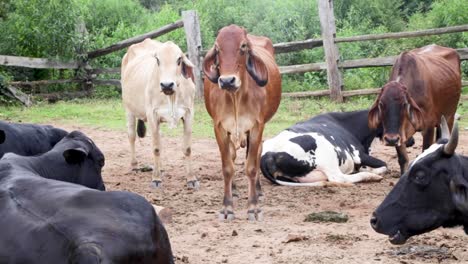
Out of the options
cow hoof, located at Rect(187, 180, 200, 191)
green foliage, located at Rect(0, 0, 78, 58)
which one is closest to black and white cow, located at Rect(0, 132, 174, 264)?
cow hoof, located at Rect(187, 180, 200, 191)

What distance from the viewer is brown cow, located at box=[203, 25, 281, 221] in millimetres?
7801

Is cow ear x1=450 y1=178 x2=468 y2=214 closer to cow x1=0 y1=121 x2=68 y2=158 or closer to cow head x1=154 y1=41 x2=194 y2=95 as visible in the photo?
cow x1=0 y1=121 x2=68 y2=158

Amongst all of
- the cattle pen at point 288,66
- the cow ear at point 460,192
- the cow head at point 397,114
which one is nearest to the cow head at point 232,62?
the cow head at point 397,114

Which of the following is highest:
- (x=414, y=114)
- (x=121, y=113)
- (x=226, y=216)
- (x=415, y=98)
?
(x=415, y=98)

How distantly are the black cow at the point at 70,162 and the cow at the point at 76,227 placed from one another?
1.00 metres

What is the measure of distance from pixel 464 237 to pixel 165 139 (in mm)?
7102

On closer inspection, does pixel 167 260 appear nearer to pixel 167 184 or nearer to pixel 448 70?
pixel 167 184

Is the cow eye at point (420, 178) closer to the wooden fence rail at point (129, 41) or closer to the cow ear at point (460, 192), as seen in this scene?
the cow ear at point (460, 192)

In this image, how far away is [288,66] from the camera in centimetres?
1716

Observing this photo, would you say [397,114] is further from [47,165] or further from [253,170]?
[47,165]

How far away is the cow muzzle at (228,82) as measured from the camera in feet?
24.9

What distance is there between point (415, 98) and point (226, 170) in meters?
2.77

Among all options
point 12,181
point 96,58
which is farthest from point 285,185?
point 96,58

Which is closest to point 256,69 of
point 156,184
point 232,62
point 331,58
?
point 232,62
